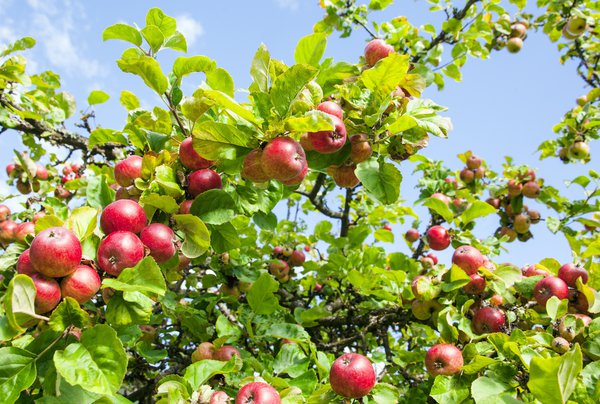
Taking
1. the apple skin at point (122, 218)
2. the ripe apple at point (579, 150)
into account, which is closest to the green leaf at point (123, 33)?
the apple skin at point (122, 218)

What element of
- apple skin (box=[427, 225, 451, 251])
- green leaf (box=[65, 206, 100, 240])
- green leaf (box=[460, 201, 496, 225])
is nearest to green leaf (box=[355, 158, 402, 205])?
green leaf (box=[65, 206, 100, 240])

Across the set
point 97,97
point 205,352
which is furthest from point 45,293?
point 97,97

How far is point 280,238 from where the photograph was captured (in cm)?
444

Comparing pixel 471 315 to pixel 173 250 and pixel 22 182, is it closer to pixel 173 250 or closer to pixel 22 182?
pixel 173 250

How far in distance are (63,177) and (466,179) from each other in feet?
12.6

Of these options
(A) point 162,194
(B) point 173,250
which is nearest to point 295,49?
(A) point 162,194

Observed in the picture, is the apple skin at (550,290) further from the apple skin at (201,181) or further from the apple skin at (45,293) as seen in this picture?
the apple skin at (45,293)

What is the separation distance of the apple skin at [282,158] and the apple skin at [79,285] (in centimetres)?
59

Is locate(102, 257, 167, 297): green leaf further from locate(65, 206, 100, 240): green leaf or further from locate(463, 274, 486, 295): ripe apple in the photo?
locate(463, 274, 486, 295): ripe apple

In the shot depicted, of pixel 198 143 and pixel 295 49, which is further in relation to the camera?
pixel 295 49

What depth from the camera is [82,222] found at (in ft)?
4.72

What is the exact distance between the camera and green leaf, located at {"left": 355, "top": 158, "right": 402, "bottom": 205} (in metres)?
1.67

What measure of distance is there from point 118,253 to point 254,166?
1.59 feet

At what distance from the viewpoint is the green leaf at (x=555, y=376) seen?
1.30 metres
